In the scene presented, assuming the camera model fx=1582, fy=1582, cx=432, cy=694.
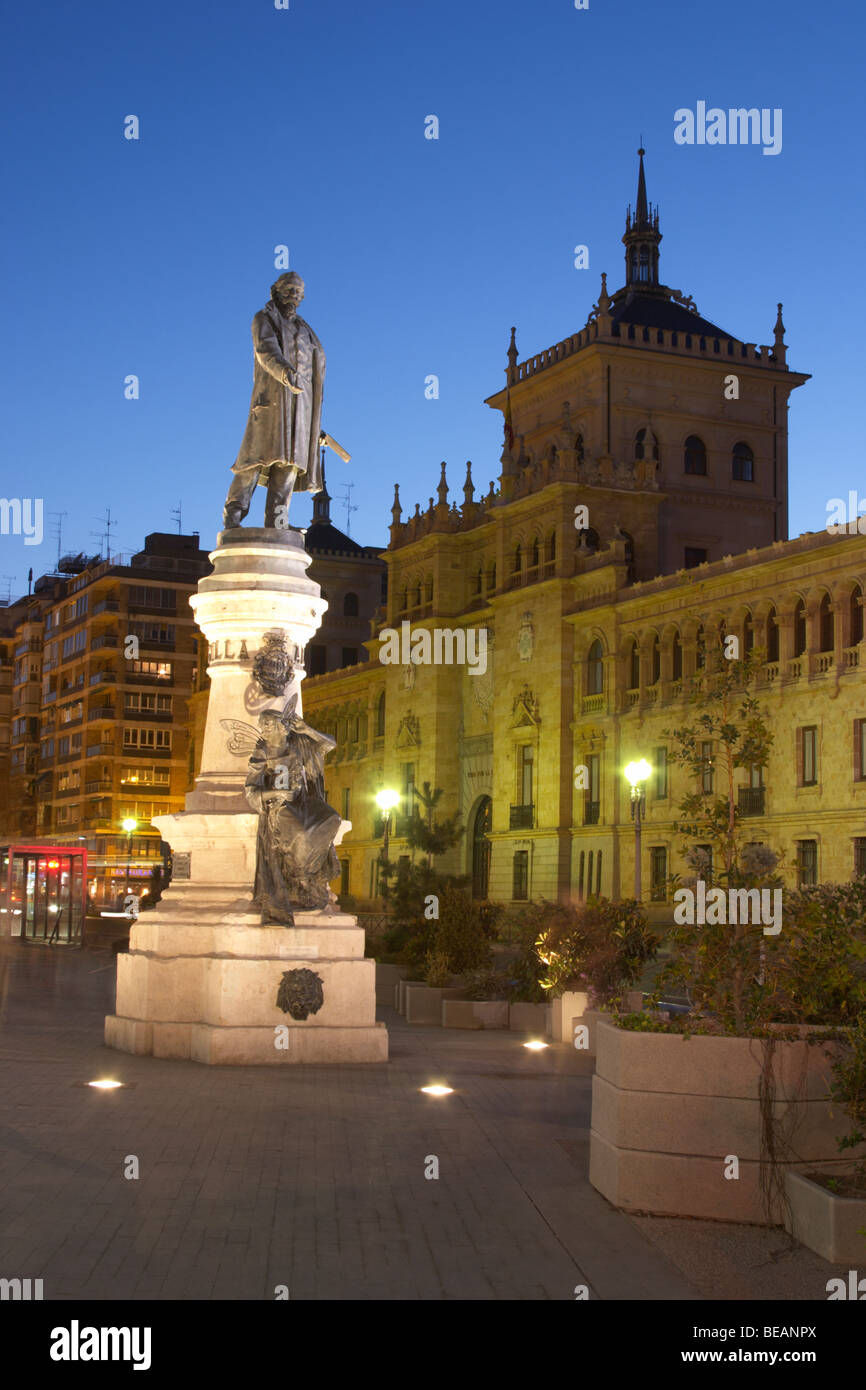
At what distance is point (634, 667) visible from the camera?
2158 inches

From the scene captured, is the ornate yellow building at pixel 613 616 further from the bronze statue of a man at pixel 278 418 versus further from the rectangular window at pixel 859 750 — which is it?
the bronze statue of a man at pixel 278 418

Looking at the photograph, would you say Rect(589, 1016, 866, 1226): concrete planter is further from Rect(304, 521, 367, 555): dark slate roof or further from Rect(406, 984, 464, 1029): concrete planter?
Rect(304, 521, 367, 555): dark slate roof

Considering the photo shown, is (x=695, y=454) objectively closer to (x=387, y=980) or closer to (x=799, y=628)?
(x=799, y=628)

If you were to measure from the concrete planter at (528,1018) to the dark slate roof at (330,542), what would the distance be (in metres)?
75.0

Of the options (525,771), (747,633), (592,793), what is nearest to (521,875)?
(525,771)

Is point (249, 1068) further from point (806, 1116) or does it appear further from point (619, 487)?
point (619, 487)

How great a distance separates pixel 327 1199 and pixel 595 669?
158 ft

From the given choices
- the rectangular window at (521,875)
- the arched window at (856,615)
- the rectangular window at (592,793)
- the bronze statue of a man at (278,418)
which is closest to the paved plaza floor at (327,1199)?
the bronze statue of a man at (278,418)

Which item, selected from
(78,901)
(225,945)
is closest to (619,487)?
(78,901)

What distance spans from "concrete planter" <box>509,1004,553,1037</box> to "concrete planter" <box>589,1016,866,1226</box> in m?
12.0
